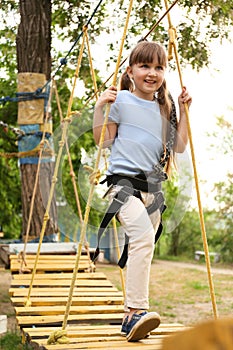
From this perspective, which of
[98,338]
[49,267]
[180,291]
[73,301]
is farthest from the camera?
[180,291]

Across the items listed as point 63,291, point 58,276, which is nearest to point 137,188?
point 63,291

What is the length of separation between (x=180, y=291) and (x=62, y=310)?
5655mm

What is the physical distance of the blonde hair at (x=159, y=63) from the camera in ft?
8.42

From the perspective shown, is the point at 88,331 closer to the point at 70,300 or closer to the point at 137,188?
the point at 70,300

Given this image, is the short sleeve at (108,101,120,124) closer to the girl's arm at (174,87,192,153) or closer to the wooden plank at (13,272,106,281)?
the girl's arm at (174,87,192,153)

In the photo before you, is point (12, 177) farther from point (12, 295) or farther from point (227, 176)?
point (12, 295)

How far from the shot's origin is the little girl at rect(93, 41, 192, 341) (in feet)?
7.98

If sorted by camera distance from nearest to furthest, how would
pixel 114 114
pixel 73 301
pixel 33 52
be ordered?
pixel 114 114 < pixel 73 301 < pixel 33 52

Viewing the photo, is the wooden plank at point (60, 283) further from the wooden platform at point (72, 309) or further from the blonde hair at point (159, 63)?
the blonde hair at point (159, 63)

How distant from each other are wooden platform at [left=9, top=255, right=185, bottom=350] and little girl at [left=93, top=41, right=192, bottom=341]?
0.47 ft

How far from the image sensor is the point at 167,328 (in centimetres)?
271

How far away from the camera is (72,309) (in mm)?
3336

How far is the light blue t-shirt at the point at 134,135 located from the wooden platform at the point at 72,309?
0.61m

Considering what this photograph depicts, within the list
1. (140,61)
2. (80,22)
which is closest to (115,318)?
(140,61)
